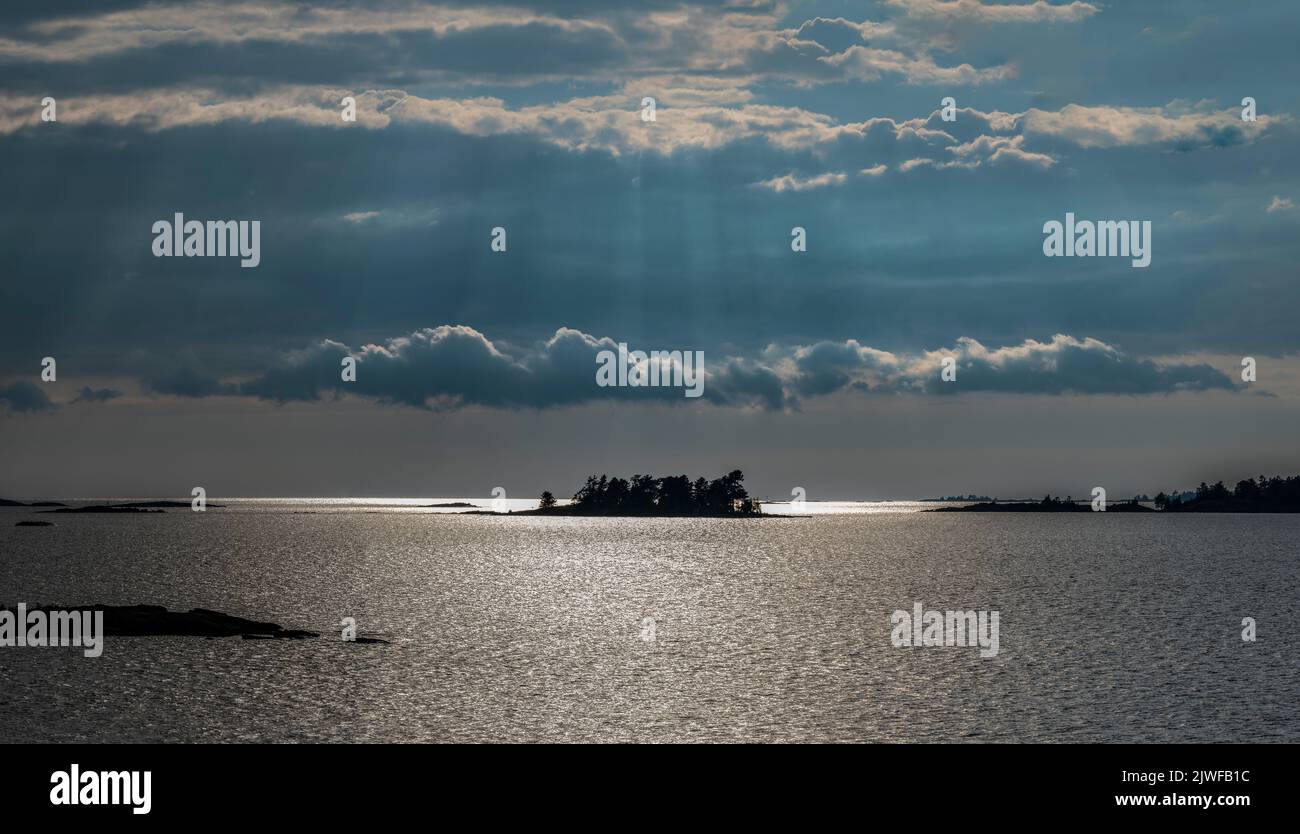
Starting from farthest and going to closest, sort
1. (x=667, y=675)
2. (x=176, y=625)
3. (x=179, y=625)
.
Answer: (x=179, y=625), (x=176, y=625), (x=667, y=675)

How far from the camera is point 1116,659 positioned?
3305 inches

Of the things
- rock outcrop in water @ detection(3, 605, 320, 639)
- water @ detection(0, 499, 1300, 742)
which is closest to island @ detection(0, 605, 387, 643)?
rock outcrop in water @ detection(3, 605, 320, 639)

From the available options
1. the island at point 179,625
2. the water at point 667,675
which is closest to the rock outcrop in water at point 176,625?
the island at point 179,625

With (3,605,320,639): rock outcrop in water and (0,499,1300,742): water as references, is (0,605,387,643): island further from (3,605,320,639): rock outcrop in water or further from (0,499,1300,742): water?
(0,499,1300,742): water

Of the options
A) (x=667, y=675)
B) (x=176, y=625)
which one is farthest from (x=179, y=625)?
(x=667, y=675)

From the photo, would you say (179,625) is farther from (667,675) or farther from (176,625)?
(667,675)

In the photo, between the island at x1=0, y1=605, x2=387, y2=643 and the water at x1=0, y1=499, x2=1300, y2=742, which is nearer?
the water at x1=0, y1=499, x2=1300, y2=742

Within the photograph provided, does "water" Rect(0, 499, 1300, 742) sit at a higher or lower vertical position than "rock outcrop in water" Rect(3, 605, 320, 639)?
lower

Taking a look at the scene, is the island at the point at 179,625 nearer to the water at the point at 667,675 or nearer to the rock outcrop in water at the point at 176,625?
the rock outcrop in water at the point at 176,625
